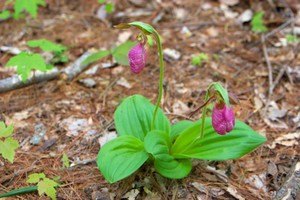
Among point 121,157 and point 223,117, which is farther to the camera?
point 121,157

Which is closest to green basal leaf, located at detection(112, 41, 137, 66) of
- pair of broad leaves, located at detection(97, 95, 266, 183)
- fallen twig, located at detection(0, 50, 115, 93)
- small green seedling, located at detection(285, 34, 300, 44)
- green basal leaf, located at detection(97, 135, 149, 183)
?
fallen twig, located at detection(0, 50, 115, 93)

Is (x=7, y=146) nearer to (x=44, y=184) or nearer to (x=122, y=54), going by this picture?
(x=44, y=184)

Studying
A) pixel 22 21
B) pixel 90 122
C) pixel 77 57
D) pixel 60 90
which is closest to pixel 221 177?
pixel 90 122

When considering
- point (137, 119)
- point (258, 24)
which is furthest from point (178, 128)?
point (258, 24)

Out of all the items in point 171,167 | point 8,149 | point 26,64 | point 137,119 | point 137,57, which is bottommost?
point 171,167

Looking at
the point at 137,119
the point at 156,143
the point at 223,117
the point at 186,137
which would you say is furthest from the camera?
the point at 137,119

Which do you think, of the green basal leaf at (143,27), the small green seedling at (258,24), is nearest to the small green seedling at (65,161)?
the green basal leaf at (143,27)

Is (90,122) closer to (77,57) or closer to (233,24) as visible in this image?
(77,57)
